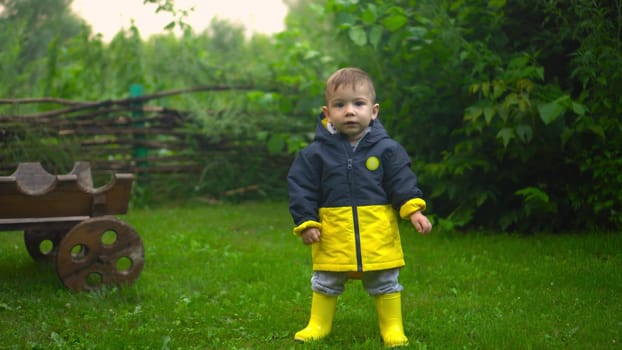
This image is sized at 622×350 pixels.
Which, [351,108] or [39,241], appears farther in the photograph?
[39,241]

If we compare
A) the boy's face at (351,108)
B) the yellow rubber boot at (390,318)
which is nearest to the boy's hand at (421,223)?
the yellow rubber boot at (390,318)

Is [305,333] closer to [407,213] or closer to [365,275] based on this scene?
[365,275]

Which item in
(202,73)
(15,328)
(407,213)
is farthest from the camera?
(202,73)

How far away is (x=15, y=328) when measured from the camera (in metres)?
3.59

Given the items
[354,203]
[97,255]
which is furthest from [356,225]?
[97,255]

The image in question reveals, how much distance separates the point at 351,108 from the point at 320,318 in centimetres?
104

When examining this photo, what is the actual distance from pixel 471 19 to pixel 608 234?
7.15 feet

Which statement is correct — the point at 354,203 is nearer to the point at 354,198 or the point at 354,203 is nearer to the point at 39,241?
the point at 354,198

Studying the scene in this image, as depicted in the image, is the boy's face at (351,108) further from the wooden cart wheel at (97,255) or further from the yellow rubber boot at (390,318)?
the wooden cart wheel at (97,255)

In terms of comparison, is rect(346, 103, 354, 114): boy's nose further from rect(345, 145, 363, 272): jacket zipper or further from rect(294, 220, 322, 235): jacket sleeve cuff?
rect(294, 220, 322, 235): jacket sleeve cuff

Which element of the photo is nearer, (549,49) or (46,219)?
(46,219)

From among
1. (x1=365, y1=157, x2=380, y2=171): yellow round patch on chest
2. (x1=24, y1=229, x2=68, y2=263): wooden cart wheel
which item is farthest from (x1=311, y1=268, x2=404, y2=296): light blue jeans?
(x1=24, y1=229, x2=68, y2=263): wooden cart wheel

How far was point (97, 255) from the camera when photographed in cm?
430

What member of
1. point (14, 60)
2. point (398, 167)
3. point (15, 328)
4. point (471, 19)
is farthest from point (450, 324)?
point (14, 60)
